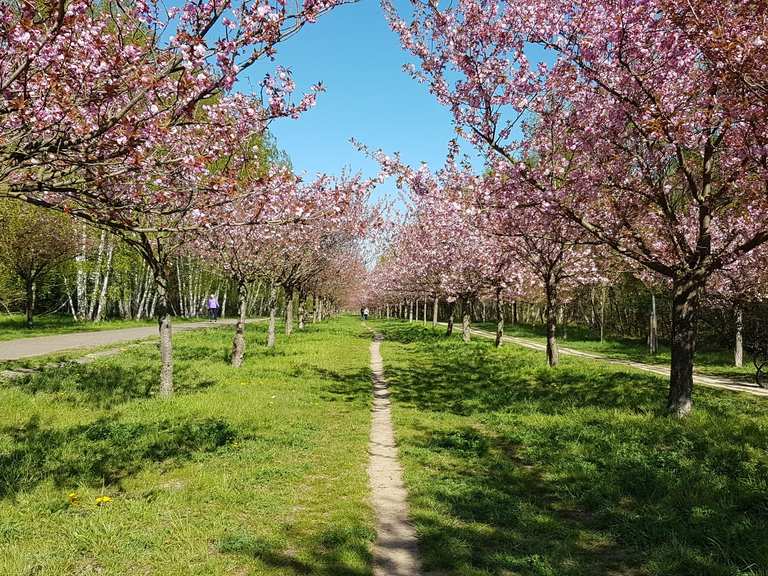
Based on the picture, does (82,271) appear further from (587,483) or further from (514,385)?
(587,483)

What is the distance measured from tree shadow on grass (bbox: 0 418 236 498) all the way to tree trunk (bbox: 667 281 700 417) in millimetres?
8953

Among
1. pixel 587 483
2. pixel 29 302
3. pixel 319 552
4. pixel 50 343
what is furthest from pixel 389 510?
pixel 29 302

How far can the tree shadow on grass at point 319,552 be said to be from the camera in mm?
5070

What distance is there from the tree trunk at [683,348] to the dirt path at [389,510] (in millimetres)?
5945

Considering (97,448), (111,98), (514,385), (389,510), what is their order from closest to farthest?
(111,98), (389,510), (97,448), (514,385)

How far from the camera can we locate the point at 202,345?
82.5 ft

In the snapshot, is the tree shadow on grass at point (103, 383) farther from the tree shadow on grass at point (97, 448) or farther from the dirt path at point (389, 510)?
the dirt path at point (389, 510)

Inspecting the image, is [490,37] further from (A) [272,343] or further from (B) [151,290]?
(B) [151,290]

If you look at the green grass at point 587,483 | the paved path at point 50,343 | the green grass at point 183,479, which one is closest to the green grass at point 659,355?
the green grass at point 587,483

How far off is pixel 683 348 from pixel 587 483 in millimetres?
5029

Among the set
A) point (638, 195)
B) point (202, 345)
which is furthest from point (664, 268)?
point (202, 345)

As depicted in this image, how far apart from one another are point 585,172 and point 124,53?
9073mm

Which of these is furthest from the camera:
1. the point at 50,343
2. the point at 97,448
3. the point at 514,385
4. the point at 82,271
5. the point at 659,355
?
the point at 82,271

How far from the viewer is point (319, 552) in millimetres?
5414
